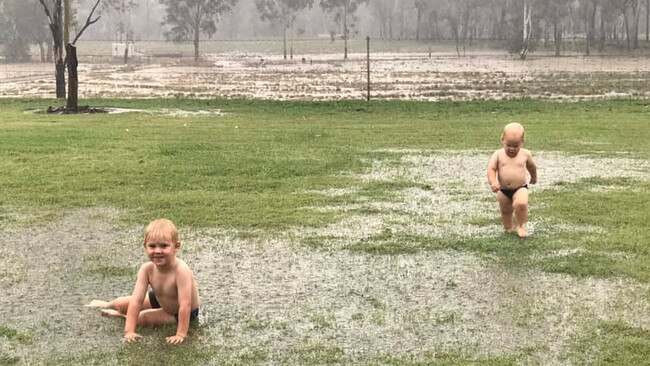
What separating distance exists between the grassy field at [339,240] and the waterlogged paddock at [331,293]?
0.02 metres

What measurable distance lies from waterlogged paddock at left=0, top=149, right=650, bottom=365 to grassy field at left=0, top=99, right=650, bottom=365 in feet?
0.05

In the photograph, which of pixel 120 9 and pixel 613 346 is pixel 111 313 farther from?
pixel 120 9

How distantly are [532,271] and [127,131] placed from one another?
9.74 meters

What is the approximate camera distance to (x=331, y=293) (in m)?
5.03

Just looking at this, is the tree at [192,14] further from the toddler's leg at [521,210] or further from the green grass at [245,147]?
the toddler's leg at [521,210]

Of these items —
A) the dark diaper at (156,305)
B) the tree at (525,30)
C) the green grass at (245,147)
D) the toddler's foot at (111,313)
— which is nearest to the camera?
the dark diaper at (156,305)

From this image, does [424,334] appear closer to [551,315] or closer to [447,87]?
[551,315]

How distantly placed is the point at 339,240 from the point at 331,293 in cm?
134

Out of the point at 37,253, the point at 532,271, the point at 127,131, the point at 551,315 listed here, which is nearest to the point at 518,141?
the point at 532,271

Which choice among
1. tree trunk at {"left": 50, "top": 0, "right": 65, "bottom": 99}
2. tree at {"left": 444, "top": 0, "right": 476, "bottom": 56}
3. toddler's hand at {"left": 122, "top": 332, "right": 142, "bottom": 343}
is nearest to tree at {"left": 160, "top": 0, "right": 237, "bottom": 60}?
tree at {"left": 444, "top": 0, "right": 476, "bottom": 56}

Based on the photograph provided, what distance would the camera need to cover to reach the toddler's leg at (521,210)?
20.9ft

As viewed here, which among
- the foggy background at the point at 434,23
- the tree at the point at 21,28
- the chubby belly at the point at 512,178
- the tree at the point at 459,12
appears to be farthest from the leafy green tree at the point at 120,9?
the chubby belly at the point at 512,178

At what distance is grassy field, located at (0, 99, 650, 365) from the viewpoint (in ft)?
13.8

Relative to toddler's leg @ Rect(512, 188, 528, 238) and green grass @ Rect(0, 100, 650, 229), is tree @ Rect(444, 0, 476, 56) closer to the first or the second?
green grass @ Rect(0, 100, 650, 229)
